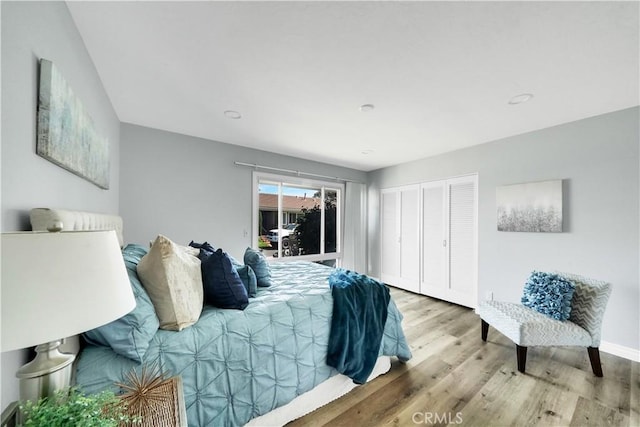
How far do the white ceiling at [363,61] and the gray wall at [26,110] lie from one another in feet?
1.01

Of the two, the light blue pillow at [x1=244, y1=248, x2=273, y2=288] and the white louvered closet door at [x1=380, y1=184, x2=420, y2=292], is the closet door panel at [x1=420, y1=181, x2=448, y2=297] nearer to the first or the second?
the white louvered closet door at [x1=380, y1=184, x2=420, y2=292]

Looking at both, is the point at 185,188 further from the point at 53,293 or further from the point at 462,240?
the point at 462,240

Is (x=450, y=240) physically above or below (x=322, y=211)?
below

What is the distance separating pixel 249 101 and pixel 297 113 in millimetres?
489

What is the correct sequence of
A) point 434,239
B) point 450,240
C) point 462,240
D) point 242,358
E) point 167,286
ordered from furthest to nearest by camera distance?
1. point 434,239
2. point 450,240
3. point 462,240
4. point 242,358
5. point 167,286

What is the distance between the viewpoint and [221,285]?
1.65 meters

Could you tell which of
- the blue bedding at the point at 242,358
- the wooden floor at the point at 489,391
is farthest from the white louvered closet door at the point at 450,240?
the blue bedding at the point at 242,358

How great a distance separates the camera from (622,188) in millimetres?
2400

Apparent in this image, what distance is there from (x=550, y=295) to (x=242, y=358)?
8.97 feet

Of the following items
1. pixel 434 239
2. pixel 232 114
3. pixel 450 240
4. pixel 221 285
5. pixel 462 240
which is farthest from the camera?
pixel 434 239

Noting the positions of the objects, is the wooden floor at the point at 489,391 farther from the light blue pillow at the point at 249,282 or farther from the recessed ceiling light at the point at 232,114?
the recessed ceiling light at the point at 232,114

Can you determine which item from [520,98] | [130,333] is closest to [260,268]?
[130,333]

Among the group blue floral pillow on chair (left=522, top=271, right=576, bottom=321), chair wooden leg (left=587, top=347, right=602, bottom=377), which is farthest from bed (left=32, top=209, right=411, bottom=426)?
chair wooden leg (left=587, top=347, right=602, bottom=377)

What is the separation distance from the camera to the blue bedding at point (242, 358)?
48.4 inches
